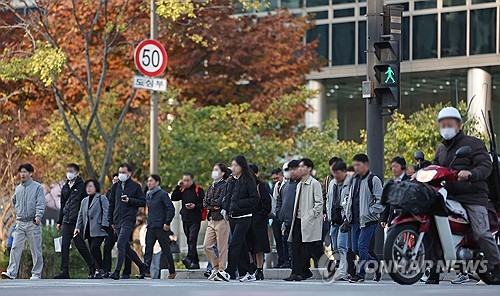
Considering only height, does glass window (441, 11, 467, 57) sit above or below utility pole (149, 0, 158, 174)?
above

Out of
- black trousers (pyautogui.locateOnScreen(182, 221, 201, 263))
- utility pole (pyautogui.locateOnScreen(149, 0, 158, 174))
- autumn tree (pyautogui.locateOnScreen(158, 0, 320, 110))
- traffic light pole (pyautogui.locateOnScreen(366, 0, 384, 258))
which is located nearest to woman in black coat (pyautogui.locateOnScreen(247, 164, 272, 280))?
traffic light pole (pyautogui.locateOnScreen(366, 0, 384, 258))

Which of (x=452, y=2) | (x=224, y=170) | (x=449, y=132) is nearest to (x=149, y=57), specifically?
(x=224, y=170)

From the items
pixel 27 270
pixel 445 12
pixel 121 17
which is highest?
pixel 445 12

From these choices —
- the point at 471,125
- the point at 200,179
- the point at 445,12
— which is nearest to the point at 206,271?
the point at 200,179

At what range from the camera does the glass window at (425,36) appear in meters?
49.6

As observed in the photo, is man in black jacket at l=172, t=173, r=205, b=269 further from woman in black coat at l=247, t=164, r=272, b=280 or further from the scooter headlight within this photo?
the scooter headlight

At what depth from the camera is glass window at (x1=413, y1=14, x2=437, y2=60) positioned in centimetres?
4959

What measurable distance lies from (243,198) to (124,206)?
125 inches

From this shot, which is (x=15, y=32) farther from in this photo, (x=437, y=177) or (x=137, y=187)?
(x=437, y=177)

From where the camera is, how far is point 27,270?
24.2 m

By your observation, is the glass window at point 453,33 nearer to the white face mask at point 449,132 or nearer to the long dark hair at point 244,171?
the long dark hair at point 244,171

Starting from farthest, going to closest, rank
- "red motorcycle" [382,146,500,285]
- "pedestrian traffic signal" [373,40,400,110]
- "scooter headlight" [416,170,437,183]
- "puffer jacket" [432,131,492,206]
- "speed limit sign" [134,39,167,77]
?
Answer: "speed limit sign" [134,39,167,77], "pedestrian traffic signal" [373,40,400,110], "puffer jacket" [432,131,492,206], "scooter headlight" [416,170,437,183], "red motorcycle" [382,146,500,285]

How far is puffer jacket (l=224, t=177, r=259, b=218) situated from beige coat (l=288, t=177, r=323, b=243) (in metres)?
0.59

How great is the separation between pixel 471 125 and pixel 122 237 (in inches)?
670
